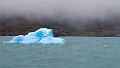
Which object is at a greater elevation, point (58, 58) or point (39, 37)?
point (39, 37)

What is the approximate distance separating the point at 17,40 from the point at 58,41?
11736 mm

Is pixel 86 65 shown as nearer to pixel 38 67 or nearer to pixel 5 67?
pixel 38 67

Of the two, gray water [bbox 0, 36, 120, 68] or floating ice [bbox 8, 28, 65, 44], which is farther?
floating ice [bbox 8, 28, 65, 44]

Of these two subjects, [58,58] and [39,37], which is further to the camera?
[39,37]

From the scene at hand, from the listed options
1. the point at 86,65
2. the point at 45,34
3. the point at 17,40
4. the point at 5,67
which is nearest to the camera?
the point at 5,67

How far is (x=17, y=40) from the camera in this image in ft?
309

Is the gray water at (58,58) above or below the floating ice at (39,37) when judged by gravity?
below

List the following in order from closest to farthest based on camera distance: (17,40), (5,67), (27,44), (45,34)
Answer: (5,67)
(45,34)
(17,40)
(27,44)

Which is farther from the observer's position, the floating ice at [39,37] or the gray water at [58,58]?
the floating ice at [39,37]

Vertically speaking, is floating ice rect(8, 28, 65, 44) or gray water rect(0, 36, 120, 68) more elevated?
floating ice rect(8, 28, 65, 44)

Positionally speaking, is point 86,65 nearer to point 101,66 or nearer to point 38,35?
point 101,66

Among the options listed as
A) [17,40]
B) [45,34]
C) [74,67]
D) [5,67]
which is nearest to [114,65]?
[74,67]

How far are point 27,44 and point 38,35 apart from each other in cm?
1345

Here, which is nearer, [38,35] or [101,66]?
[101,66]
